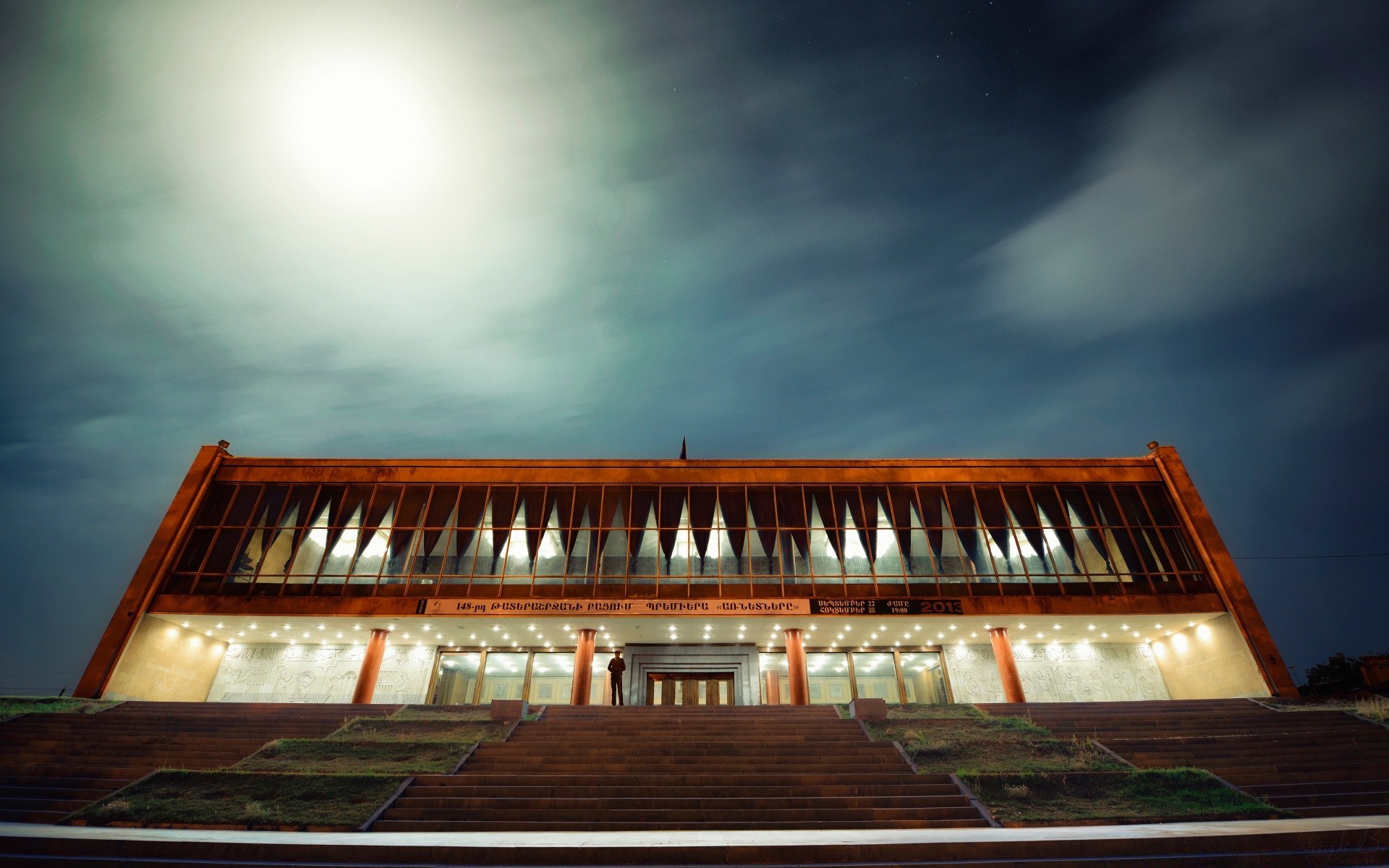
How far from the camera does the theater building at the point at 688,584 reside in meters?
22.7

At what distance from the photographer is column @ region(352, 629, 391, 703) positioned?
22641mm

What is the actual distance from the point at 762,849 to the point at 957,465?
22.4 meters

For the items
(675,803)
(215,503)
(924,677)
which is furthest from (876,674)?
(215,503)

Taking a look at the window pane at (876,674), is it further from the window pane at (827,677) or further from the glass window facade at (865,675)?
the window pane at (827,677)

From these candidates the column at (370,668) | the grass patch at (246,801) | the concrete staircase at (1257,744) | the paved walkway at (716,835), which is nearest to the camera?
the paved walkway at (716,835)

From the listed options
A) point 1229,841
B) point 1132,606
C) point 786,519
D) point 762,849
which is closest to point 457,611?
point 786,519

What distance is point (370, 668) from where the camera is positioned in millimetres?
23000

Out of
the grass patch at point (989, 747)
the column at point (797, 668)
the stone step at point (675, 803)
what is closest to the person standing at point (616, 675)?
the column at point (797, 668)

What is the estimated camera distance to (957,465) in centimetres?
2625

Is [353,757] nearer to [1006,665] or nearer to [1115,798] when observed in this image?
[1115,798]

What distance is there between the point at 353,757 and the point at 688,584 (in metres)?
13.3

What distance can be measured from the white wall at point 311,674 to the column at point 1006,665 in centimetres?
2279

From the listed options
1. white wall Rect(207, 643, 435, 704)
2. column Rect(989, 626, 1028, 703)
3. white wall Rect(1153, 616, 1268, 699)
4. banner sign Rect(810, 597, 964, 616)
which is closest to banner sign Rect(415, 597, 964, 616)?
banner sign Rect(810, 597, 964, 616)

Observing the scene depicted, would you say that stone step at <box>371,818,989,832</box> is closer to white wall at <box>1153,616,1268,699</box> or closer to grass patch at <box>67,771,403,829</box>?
grass patch at <box>67,771,403,829</box>
